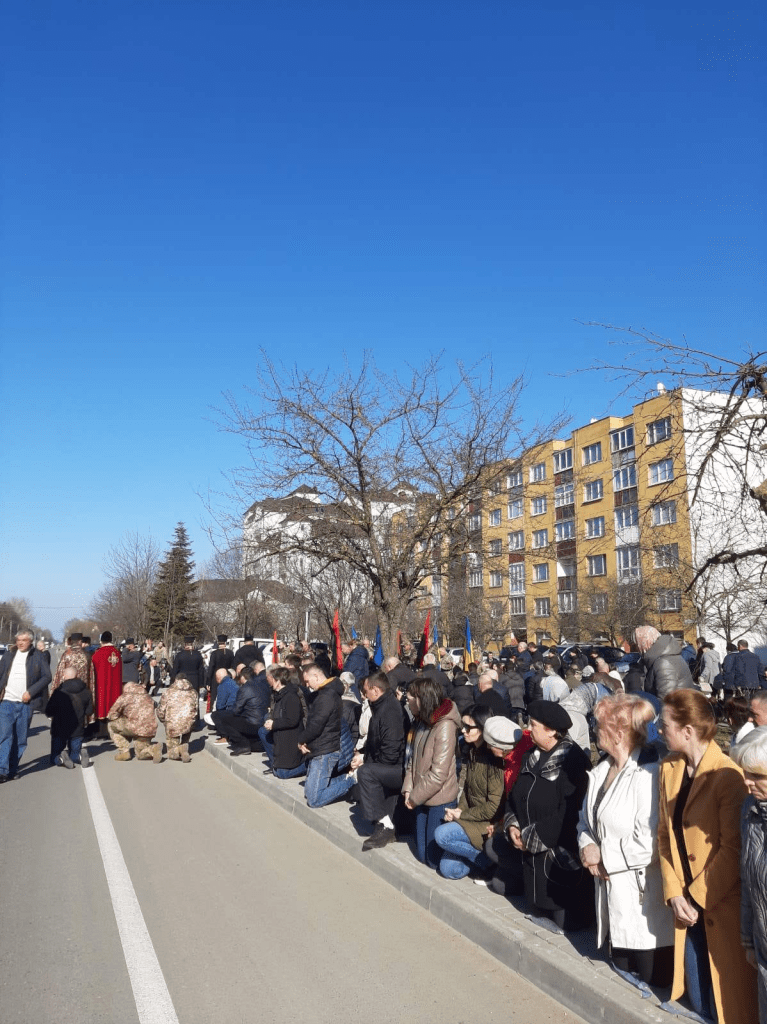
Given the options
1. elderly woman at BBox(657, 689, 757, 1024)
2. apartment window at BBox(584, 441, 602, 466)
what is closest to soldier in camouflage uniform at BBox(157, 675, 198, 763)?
elderly woman at BBox(657, 689, 757, 1024)

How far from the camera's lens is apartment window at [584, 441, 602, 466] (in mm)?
57075

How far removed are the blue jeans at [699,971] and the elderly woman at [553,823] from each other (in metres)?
0.95

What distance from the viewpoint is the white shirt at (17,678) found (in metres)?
10.5

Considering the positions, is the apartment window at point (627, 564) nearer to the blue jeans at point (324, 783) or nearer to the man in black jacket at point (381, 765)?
the blue jeans at point (324, 783)

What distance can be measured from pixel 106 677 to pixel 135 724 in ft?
5.39

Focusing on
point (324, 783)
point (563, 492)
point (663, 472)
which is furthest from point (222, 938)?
point (563, 492)

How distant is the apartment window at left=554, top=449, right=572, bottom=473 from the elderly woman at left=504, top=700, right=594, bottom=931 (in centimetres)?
5740

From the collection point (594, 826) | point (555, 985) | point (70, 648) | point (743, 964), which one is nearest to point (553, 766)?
point (594, 826)

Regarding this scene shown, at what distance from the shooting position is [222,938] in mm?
5020

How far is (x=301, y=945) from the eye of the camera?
16.1 feet

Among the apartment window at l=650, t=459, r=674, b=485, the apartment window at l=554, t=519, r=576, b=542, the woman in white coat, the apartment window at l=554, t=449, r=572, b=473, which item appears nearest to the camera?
the woman in white coat

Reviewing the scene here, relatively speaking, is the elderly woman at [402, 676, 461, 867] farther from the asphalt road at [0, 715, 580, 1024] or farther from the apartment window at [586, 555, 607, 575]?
the apartment window at [586, 555, 607, 575]

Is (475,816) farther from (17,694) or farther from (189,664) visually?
(189,664)

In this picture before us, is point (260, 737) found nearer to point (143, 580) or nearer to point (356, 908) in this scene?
point (356, 908)
